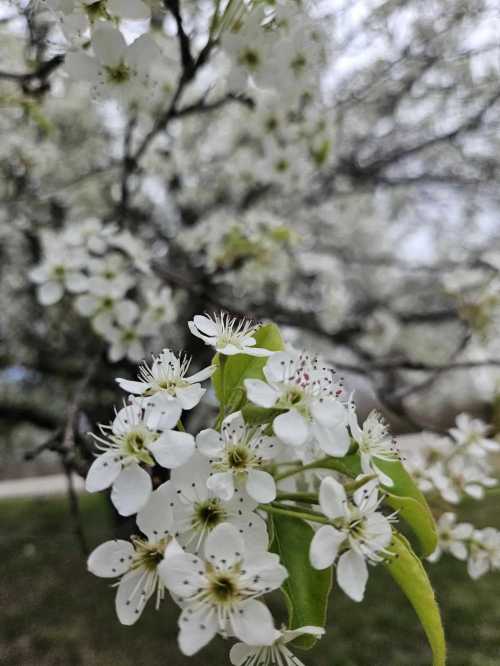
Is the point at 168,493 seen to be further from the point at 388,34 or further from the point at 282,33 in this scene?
the point at 388,34

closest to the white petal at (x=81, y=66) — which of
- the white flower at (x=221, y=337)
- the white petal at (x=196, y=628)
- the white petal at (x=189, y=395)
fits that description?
the white flower at (x=221, y=337)

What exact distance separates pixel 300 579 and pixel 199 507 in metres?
0.15

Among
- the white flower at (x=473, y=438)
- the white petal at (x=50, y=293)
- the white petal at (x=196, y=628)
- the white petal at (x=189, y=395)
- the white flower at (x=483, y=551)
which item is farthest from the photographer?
the white petal at (x=50, y=293)

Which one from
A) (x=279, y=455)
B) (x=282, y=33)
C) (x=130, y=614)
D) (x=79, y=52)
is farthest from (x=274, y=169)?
(x=130, y=614)

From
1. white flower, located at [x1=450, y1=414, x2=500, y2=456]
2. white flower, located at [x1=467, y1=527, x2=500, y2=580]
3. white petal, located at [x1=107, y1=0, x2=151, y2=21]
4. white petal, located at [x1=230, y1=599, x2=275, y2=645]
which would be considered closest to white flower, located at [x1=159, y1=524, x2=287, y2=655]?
white petal, located at [x1=230, y1=599, x2=275, y2=645]

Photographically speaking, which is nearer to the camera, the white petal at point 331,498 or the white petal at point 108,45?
the white petal at point 331,498

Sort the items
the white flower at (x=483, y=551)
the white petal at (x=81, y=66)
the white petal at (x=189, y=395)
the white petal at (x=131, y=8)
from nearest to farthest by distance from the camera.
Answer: the white petal at (x=189, y=395) → the white petal at (x=131, y=8) → the white petal at (x=81, y=66) → the white flower at (x=483, y=551)

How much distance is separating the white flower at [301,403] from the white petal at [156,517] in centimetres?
14

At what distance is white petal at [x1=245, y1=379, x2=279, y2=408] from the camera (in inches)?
23.8

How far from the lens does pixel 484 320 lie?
1.64 m

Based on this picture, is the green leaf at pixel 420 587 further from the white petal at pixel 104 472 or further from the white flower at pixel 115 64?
the white flower at pixel 115 64

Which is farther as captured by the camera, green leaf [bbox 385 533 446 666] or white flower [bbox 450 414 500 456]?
white flower [bbox 450 414 500 456]

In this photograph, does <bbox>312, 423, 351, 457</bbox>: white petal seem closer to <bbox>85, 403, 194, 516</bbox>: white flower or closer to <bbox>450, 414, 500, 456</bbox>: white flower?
<bbox>85, 403, 194, 516</bbox>: white flower

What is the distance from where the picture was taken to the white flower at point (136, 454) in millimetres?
578
